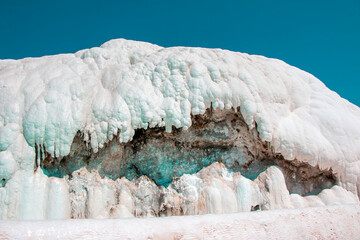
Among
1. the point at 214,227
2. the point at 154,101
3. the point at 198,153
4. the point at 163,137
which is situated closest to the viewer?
the point at 214,227

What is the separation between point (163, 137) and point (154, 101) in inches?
29.3

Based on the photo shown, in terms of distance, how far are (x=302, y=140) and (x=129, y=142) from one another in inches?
121

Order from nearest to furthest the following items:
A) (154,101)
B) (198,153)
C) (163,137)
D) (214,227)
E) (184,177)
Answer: (214,227), (154,101), (184,177), (163,137), (198,153)

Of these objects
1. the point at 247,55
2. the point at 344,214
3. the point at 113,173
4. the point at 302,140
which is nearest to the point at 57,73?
the point at 113,173

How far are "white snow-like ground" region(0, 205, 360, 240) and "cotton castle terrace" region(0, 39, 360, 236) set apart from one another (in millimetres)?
1954

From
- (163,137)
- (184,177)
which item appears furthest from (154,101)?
(184,177)

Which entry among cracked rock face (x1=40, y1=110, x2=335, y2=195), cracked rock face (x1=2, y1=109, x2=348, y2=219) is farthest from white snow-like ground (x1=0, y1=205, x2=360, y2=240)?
cracked rock face (x1=40, y1=110, x2=335, y2=195)

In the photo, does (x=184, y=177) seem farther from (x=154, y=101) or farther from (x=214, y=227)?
(x=214, y=227)

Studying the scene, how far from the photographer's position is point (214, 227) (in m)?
3.05

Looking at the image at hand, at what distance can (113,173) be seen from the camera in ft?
19.4

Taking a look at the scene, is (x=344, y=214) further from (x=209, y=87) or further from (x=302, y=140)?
(x=209, y=87)

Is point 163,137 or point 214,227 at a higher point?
point 163,137

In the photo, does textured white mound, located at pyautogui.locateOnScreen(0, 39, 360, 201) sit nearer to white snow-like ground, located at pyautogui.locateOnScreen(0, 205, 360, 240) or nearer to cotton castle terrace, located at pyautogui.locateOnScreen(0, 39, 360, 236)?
cotton castle terrace, located at pyautogui.locateOnScreen(0, 39, 360, 236)

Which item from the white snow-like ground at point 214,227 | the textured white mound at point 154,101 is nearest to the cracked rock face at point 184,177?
the textured white mound at point 154,101
